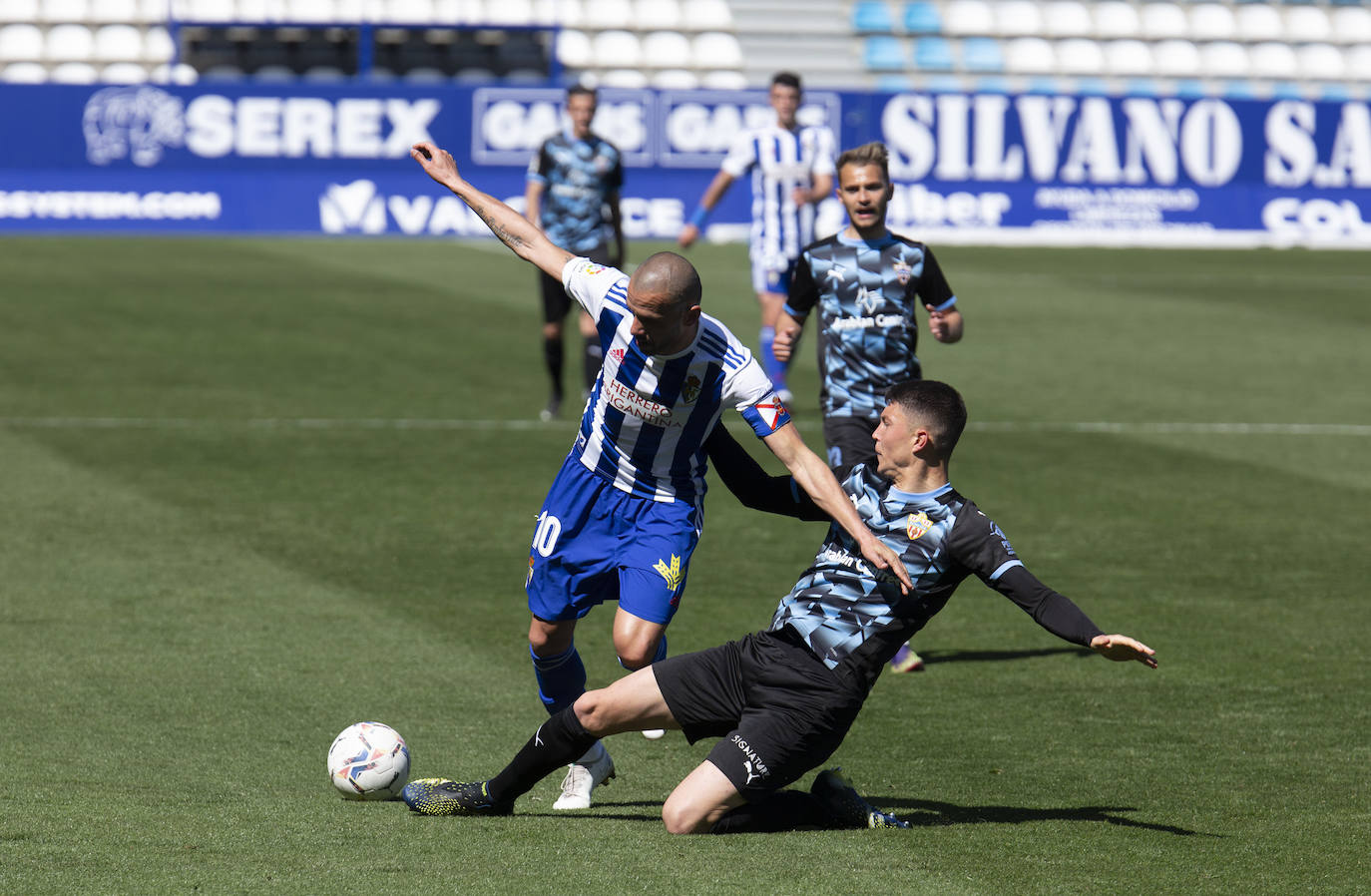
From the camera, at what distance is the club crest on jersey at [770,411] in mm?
5195

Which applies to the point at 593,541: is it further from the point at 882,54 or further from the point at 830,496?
the point at 882,54

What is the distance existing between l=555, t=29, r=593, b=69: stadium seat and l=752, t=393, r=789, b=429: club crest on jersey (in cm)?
2846

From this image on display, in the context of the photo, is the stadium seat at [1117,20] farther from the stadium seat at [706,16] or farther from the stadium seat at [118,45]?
the stadium seat at [118,45]

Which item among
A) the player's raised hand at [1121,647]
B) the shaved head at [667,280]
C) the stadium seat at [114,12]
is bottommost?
the stadium seat at [114,12]

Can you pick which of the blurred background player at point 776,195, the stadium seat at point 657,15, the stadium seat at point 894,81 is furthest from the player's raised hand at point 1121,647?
the stadium seat at point 657,15

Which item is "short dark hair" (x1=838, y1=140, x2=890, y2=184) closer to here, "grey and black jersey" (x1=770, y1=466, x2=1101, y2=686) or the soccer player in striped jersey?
the soccer player in striped jersey

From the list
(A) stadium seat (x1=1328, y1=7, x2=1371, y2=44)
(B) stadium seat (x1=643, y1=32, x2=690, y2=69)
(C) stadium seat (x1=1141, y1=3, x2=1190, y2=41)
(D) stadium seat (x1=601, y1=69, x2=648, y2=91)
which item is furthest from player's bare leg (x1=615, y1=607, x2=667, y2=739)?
(A) stadium seat (x1=1328, y1=7, x2=1371, y2=44)

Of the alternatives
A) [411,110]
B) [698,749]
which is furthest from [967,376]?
[411,110]

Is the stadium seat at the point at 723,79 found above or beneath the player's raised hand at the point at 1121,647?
beneath

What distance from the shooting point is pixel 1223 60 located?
3622 cm

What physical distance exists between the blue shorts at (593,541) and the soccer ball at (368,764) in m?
0.58

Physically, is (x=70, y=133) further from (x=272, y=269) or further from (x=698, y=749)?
(x=698, y=749)

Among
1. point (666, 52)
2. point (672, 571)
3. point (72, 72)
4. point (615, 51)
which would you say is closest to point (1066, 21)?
point (666, 52)

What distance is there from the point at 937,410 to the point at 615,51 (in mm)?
29477
